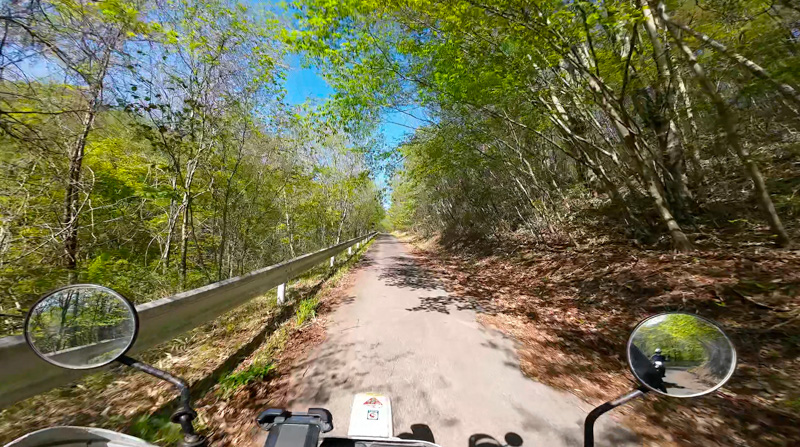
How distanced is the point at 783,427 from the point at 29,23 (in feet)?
23.1

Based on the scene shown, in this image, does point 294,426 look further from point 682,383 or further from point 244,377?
point 682,383

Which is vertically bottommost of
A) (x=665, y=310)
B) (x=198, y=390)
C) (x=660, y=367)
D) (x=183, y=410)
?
(x=198, y=390)

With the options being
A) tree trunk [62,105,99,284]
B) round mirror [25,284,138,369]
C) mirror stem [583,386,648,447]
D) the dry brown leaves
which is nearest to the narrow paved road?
the dry brown leaves

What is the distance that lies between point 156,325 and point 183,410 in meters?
1.40

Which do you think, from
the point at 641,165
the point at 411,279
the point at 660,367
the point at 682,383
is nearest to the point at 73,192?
the point at 660,367

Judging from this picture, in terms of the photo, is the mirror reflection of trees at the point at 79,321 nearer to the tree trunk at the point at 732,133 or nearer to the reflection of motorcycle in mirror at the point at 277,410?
the reflection of motorcycle in mirror at the point at 277,410

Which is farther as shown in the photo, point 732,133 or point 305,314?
point 305,314

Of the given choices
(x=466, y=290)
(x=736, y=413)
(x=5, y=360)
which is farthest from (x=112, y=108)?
(x=736, y=413)

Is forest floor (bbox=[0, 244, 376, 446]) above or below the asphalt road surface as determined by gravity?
below

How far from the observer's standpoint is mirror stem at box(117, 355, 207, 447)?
1.16m

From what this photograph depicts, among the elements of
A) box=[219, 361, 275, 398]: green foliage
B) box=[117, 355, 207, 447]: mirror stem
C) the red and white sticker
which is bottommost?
box=[219, 361, 275, 398]: green foliage

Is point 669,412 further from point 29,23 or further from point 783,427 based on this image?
point 29,23

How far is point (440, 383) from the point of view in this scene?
2680mm

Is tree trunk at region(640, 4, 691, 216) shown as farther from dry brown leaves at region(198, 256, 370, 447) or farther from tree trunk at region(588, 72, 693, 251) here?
dry brown leaves at region(198, 256, 370, 447)
